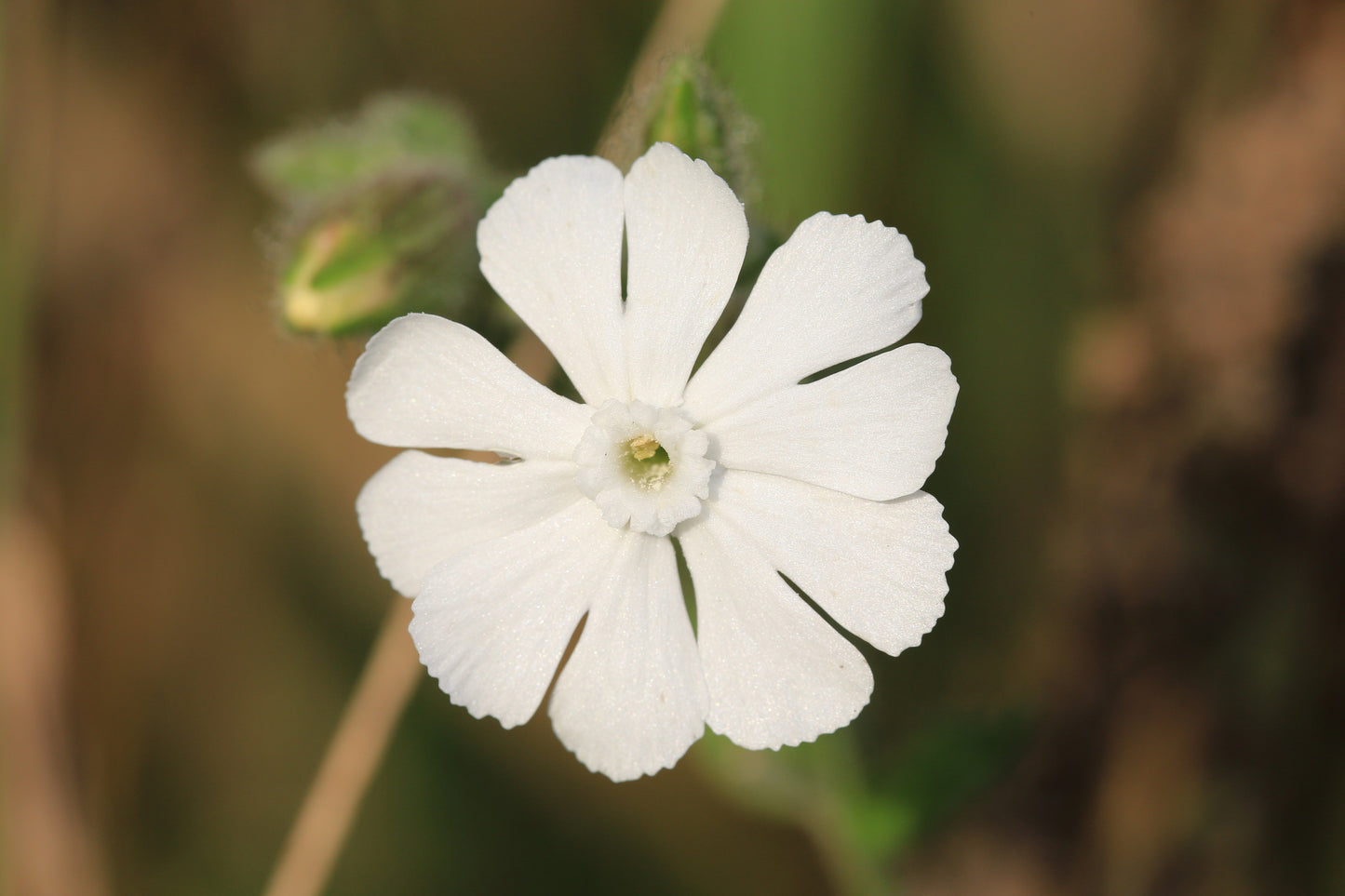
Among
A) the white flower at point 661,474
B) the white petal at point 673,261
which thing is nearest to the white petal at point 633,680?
the white flower at point 661,474

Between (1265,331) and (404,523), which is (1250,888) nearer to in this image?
(1265,331)

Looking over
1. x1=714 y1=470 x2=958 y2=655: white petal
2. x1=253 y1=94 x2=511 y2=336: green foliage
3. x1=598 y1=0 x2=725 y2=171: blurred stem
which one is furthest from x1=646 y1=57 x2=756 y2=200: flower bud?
x1=714 y1=470 x2=958 y2=655: white petal

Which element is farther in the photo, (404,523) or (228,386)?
(228,386)

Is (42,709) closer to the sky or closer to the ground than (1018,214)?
closer to the ground

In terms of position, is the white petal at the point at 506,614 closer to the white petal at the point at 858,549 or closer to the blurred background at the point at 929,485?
the white petal at the point at 858,549

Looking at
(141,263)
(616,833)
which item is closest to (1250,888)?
(616,833)

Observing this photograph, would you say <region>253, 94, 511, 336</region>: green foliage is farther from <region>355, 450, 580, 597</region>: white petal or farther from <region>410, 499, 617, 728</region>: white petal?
<region>410, 499, 617, 728</region>: white petal
